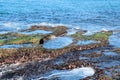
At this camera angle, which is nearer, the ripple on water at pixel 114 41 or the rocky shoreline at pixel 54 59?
the rocky shoreline at pixel 54 59

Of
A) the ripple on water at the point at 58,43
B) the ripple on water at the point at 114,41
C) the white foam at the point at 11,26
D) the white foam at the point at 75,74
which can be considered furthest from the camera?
the white foam at the point at 11,26

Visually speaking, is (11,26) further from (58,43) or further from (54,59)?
(54,59)

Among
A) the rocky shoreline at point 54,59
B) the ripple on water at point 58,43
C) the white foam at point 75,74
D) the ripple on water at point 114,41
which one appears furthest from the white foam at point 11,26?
the white foam at point 75,74

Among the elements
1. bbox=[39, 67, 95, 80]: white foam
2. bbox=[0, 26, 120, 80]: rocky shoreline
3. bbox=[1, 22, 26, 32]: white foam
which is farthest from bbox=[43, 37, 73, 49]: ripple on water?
bbox=[1, 22, 26, 32]: white foam

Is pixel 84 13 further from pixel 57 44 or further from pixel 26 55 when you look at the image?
pixel 26 55

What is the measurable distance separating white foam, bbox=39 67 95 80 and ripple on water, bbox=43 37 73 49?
32.6ft

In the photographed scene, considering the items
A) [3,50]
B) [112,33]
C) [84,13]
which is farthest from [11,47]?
[84,13]

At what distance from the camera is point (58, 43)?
44.7 meters

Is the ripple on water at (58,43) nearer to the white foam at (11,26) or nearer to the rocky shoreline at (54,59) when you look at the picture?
the rocky shoreline at (54,59)

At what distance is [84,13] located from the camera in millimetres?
82562

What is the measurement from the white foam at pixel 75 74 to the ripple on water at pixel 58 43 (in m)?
9.93

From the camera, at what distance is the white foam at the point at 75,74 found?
30094 mm

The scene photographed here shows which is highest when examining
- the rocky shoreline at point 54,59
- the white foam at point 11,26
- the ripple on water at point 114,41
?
the rocky shoreline at point 54,59

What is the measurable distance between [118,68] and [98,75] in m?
2.90
